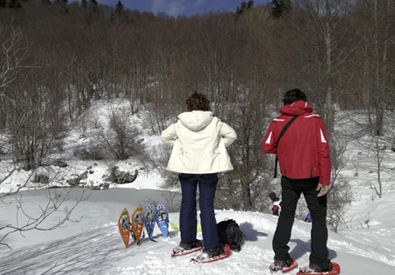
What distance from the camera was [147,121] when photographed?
109ft

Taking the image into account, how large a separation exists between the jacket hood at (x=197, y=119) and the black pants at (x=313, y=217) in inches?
37.5

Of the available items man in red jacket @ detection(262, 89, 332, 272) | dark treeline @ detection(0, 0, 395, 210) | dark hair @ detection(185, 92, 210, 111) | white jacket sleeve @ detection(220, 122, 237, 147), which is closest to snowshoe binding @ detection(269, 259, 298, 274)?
man in red jacket @ detection(262, 89, 332, 272)

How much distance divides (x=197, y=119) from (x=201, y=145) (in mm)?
272

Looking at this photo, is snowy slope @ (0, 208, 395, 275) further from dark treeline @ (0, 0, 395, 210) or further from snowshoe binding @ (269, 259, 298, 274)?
dark treeline @ (0, 0, 395, 210)

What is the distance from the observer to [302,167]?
2.92m

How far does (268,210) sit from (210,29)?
873 inches

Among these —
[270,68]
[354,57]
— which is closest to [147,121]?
[270,68]

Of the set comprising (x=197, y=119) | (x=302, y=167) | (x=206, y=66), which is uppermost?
(x=206, y=66)

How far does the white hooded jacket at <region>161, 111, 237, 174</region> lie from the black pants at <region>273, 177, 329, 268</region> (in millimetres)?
652

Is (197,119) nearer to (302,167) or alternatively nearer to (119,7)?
(302,167)

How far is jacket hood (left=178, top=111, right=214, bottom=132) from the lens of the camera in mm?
3309

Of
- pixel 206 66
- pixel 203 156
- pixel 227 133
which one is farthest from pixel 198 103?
pixel 206 66

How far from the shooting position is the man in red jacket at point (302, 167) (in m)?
2.92

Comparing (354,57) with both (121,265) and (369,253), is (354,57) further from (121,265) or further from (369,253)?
(121,265)
